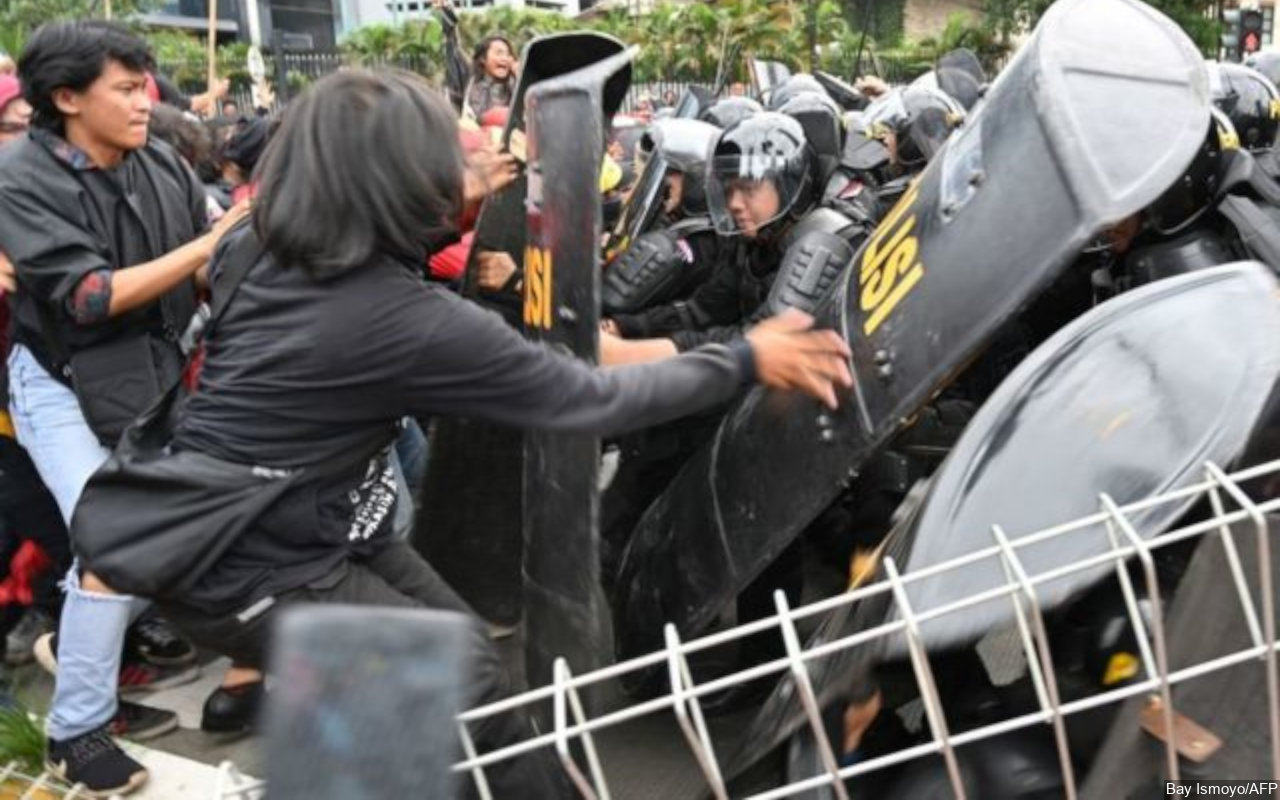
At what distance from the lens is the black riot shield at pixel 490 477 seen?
100 inches

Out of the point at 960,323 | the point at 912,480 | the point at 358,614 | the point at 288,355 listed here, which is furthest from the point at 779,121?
the point at 358,614

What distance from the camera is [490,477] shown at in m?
2.88

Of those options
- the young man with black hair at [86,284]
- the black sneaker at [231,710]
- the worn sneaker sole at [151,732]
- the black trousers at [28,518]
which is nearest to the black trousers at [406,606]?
the young man with black hair at [86,284]

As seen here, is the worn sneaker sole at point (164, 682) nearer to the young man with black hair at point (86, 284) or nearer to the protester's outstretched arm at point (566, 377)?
the young man with black hair at point (86, 284)

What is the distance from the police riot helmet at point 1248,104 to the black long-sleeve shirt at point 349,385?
4.37 metres

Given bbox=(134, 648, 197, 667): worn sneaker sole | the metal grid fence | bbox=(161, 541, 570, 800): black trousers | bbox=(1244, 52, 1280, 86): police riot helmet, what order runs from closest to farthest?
1. the metal grid fence
2. bbox=(161, 541, 570, 800): black trousers
3. bbox=(134, 648, 197, 667): worn sneaker sole
4. bbox=(1244, 52, 1280, 86): police riot helmet

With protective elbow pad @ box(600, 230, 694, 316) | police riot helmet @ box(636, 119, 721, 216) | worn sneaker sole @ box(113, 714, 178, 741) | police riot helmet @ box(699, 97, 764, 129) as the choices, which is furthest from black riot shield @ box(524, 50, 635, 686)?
police riot helmet @ box(699, 97, 764, 129)

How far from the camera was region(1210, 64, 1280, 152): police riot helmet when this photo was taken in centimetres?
522

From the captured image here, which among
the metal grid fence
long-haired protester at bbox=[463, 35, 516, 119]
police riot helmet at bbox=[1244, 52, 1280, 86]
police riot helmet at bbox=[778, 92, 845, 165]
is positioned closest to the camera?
the metal grid fence

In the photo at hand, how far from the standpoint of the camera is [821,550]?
3791 mm

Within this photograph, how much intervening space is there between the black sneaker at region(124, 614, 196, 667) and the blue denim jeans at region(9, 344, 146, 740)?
0.39 meters

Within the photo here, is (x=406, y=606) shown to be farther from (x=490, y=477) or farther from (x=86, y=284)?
(x=86, y=284)

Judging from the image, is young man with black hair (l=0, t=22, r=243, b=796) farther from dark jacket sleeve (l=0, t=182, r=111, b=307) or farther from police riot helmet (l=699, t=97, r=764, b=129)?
police riot helmet (l=699, t=97, r=764, b=129)

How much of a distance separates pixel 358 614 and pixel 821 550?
10.0 feet
